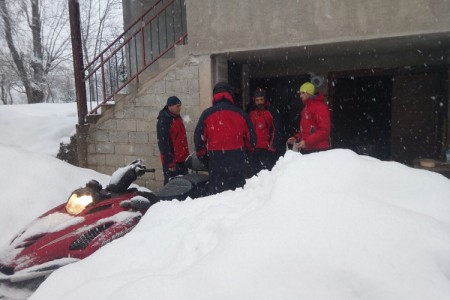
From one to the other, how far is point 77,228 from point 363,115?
7.19m

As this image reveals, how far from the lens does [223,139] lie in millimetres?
3949

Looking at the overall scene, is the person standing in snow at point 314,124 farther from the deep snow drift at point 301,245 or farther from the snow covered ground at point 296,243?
the deep snow drift at point 301,245

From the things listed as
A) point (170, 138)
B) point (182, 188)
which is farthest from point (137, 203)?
point (170, 138)

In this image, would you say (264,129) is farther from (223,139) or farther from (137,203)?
(137,203)

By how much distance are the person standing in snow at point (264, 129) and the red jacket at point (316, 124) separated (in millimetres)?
699

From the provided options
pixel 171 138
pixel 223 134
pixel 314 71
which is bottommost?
pixel 171 138

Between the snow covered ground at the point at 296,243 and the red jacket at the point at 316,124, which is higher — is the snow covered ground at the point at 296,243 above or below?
below

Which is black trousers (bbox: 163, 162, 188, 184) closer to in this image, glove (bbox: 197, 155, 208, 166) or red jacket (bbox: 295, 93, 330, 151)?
glove (bbox: 197, 155, 208, 166)

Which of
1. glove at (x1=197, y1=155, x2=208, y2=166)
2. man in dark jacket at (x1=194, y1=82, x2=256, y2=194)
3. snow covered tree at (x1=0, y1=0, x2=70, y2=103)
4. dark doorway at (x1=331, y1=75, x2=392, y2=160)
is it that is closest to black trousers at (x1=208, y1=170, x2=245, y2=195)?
man in dark jacket at (x1=194, y1=82, x2=256, y2=194)

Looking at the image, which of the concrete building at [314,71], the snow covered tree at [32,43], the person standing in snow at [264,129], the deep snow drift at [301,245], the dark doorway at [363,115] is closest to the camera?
the deep snow drift at [301,245]

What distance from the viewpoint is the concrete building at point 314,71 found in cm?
502

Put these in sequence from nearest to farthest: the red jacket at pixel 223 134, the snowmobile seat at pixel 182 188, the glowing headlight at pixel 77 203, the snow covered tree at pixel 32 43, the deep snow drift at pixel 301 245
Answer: the deep snow drift at pixel 301 245
the glowing headlight at pixel 77 203
the snowmobile seat at pixel 182 188
the red jacket at pixel 223 134
the snow covered tree at pixel 32 43

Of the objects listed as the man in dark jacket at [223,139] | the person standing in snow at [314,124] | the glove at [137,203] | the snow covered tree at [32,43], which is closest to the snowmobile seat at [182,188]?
the glove at [137,203]

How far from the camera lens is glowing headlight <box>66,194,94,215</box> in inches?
103
